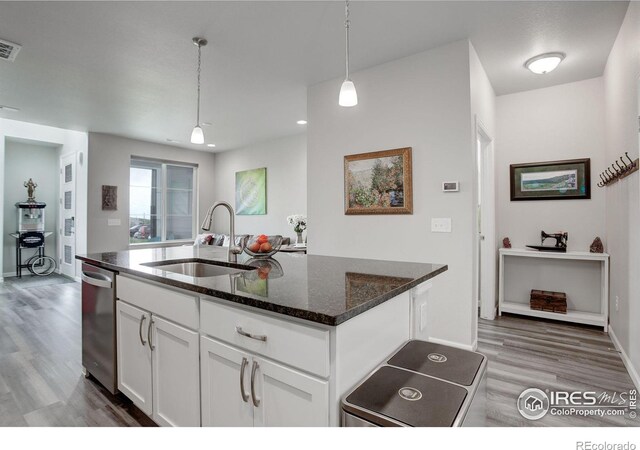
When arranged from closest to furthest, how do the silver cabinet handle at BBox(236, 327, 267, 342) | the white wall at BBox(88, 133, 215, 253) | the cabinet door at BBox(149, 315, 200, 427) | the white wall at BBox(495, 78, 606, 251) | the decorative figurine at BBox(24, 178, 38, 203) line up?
the silver cabinet handle at BBox(236, 327, 267, 342) < the cabinet door at BBox(149, 315, 200, 427) < the white wall at BBox(495, 78, 606, 251) < the white wall at BBox(88, 133, 215, 253) < the decorative figurine at BBox(24, 178, 38, 203)

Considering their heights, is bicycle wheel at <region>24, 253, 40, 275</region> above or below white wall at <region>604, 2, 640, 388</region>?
below

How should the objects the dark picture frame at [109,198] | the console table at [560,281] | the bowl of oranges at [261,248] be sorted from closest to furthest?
the bowl of oranges at [261,248] → the console table at [560,281] → the dark picture frame at [109,198]

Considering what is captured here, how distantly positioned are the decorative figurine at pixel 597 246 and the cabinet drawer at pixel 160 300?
4.02 m

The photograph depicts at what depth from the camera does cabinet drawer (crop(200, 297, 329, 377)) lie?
3.35ft

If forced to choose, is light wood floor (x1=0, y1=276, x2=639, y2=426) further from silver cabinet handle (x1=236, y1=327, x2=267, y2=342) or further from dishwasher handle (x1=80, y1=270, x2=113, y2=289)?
silver cabinet handle (x1=236, y1=327, x2=267, y2=342)

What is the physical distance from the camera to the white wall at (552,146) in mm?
3613

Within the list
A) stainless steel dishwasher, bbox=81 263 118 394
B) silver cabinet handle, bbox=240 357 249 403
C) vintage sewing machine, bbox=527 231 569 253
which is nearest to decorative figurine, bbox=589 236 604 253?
vintage sewing machine, bbox=527 231 569 253

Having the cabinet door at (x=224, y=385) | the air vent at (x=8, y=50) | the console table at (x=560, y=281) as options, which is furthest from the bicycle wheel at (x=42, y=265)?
the console table at (x=560, y=281)

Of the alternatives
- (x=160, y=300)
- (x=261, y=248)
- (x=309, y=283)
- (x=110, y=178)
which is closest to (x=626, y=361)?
(x=309, y=283)

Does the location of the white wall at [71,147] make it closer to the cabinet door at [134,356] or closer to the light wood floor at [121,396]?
the light wood floor at [121,396]

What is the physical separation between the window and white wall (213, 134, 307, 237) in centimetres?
95

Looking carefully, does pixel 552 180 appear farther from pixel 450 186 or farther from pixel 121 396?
pixel 121 396

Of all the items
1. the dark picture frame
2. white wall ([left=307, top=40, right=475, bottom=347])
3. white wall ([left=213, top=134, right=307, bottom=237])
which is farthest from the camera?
white wall ([left=213, top=134, right=307, bottom=237])
